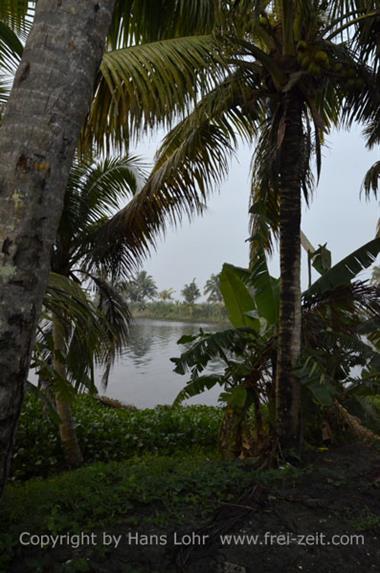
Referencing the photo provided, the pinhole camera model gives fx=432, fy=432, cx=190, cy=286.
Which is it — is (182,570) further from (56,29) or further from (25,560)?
(56,29)

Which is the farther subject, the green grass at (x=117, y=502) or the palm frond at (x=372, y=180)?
the palm frond at (x=372, y=180)

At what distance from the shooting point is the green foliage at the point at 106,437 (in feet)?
19.1

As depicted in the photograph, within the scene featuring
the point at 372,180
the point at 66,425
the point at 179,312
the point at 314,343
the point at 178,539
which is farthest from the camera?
the point at 179,312

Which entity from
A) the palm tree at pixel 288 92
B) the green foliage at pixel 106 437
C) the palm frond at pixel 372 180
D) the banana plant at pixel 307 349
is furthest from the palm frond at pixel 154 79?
the palm frond at pixel 372 180

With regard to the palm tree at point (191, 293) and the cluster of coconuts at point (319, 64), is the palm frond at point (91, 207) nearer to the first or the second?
the cluster of coconuts at point (319, 64)

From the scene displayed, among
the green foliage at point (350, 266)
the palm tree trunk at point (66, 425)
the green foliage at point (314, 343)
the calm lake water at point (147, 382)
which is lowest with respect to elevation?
the calm lake water at point (147, 382)

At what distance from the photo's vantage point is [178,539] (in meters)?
2.40

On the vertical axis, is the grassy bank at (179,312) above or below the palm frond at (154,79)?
below

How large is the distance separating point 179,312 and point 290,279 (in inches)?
1610

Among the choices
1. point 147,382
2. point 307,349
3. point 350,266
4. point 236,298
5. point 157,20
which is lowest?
point 147,382

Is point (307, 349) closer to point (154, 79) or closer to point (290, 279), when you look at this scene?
point (290, 279)

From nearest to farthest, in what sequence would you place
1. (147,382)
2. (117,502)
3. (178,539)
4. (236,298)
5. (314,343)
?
(178,539), (117,502), (314,343), (236,298), (147,382)

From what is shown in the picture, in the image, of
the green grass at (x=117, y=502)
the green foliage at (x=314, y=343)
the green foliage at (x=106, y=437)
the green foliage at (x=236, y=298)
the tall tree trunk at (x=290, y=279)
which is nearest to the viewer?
the green grass at (x=117, y=502)

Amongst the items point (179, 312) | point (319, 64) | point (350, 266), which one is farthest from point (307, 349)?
point (179, 312)
